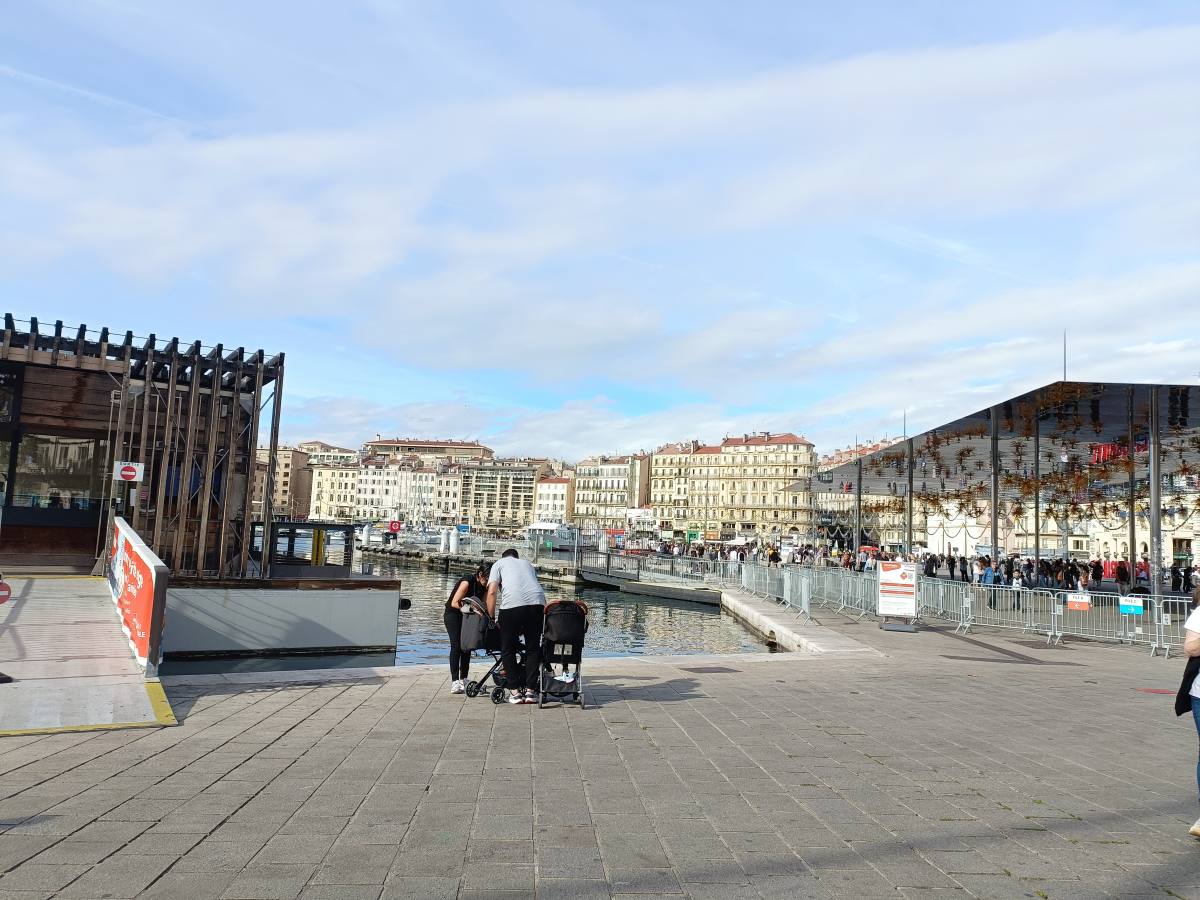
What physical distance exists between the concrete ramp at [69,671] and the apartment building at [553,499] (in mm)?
157837

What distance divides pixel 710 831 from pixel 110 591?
15.5 m

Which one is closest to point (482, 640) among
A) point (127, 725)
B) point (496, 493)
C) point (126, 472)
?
point (127, 725)

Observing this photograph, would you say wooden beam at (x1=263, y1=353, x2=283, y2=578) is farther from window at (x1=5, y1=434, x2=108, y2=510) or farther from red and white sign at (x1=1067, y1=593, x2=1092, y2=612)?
red and white sign at (x1=1067, y1=593, x2=1092, y2=612)

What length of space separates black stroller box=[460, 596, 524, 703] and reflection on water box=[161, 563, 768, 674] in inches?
278

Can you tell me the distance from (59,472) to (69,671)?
21.4 metres

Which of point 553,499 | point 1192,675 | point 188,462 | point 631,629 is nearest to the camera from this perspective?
point 1192,675

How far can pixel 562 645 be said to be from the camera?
8.93 m

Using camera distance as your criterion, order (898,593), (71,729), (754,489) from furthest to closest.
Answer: (754,489), (898,593), (71,729)

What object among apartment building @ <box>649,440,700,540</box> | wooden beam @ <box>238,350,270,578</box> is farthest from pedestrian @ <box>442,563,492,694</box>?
apartment building @ <box>649,440,700,540</box>

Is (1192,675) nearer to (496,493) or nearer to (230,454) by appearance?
(230,454)

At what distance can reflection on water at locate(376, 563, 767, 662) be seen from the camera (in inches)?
909

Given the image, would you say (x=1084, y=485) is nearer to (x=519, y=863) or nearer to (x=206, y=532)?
(x=206, y=532)

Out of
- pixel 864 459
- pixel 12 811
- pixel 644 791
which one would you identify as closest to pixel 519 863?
pixel 644 791

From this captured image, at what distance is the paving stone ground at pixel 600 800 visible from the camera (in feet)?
13.7
